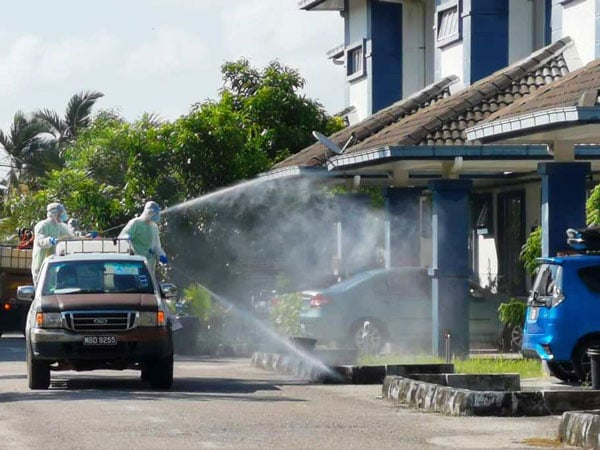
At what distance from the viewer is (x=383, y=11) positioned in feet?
133

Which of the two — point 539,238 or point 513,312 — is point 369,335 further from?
point 539,238

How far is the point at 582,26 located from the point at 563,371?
7471 mm

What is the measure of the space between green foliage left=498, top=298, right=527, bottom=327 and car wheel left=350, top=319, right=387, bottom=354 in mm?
2076

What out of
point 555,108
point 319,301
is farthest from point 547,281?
point 319,301

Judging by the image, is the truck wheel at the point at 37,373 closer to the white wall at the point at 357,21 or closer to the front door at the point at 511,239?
the front door at the point at 511,239

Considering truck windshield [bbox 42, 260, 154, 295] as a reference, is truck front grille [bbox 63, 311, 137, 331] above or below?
below

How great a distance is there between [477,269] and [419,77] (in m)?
4.71

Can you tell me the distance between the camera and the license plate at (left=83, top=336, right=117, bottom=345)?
71.0 feet

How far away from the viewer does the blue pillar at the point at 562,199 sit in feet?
79.1

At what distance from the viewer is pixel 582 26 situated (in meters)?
28.3

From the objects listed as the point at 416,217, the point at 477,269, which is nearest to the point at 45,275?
the point at 416,217

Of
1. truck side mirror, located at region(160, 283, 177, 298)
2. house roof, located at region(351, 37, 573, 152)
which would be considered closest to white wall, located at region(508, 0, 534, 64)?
house roof, located at region(351, 37, 573, 152)

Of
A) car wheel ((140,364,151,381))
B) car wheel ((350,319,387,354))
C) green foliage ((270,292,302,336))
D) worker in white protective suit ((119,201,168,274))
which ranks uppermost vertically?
worker in white protective suit ((119,201,168,274))

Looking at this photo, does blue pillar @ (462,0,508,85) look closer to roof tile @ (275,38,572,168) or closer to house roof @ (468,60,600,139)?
roof tile @ (275,38,572,168)
